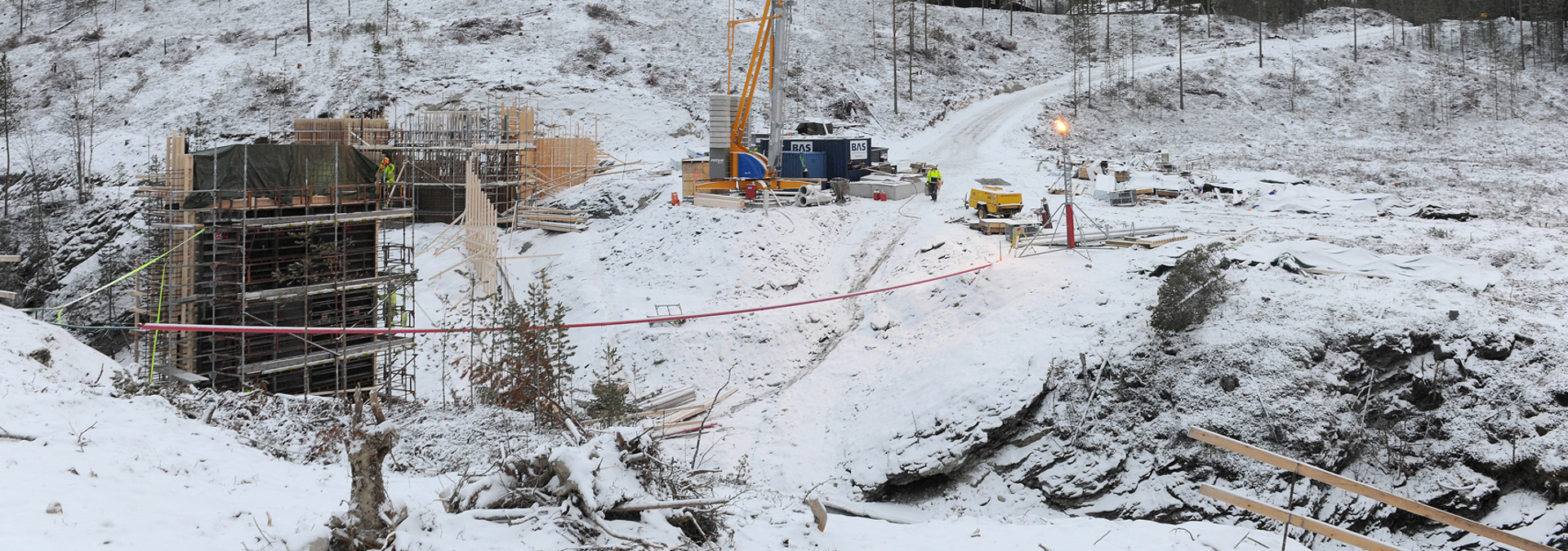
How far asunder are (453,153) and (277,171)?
1312cm

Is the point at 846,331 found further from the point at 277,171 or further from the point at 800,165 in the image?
the point at 277,171

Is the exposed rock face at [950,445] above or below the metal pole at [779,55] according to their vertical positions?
below

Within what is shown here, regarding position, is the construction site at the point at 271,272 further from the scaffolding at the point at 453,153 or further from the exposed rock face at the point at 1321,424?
the exposed rock face at the point at 1321,424

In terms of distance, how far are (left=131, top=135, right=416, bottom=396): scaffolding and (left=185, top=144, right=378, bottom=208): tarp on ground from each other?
0.9 inches

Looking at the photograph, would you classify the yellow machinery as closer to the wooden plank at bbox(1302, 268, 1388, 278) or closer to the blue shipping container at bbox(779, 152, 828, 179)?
the blue shipping container at bbox(779, 152, 828, 179)

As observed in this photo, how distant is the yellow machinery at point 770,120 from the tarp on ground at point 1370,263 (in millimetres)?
13440

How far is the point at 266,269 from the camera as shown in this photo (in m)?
18.6

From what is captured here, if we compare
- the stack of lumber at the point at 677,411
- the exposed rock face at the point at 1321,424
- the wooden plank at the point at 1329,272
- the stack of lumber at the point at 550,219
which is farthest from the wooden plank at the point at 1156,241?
the stack of lumber at the point at 550,219

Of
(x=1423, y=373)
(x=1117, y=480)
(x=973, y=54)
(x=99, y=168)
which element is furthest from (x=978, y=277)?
(x=973, y=54)

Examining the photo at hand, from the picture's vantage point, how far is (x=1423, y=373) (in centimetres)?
1459

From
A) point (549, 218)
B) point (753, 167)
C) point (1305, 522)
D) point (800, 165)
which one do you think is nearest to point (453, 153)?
point (549, 218)

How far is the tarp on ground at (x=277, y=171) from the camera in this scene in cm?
1709

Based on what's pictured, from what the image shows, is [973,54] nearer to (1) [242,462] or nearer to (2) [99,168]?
(2) [99,168]

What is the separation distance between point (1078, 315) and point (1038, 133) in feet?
97.8
